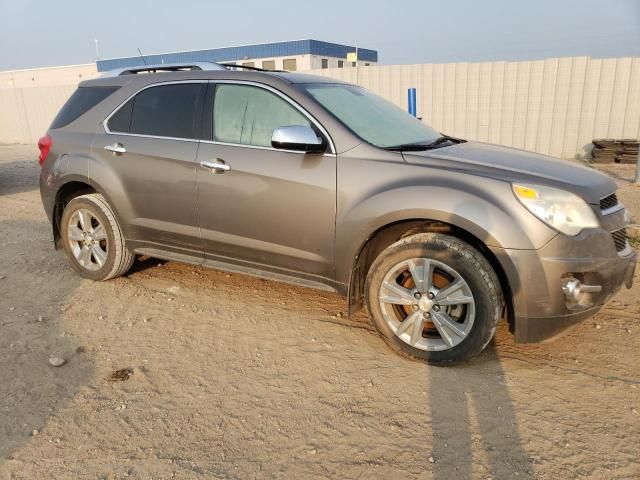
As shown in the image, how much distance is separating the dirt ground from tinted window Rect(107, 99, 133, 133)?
4.76ft

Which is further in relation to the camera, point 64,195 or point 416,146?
point 64,195

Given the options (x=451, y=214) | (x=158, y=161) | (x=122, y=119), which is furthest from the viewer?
(x=122, y=119)

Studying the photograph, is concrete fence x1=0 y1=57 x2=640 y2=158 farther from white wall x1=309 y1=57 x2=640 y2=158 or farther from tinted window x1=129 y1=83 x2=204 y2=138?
tinted window x1=129 y1=83 x2=204 y2=138

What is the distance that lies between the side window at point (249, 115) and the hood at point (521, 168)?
95 cm

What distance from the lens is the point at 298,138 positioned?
338 centimetres

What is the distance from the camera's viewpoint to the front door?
3.52 m

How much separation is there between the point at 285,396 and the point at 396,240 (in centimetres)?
127

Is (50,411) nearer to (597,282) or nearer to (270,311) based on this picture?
(270,311)

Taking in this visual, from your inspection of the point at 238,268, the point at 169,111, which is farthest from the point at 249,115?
the point at 238,268

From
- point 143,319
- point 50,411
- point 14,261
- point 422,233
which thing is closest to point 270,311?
point 143,319

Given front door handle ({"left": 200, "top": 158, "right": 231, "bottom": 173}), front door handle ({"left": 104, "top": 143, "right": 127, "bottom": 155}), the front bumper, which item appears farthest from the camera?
front door handle ({"left": 104, "top": 143, "right": 127, "bottom": 155})

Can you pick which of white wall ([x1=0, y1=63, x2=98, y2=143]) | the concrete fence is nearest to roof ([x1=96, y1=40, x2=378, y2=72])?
white wall ([x1=0, y1=63, x2=98, y2=143])

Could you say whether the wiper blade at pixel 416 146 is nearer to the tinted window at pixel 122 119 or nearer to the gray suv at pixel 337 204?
the gray suv at pixel 337 204

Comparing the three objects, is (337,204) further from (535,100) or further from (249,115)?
(535,100)
